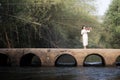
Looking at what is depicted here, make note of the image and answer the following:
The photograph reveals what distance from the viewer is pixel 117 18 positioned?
4412 centimetres

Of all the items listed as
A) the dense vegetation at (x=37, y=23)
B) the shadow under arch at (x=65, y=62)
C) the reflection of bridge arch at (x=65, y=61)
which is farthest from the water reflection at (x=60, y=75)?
Result: the dense vegetation at (x=37, y=23)

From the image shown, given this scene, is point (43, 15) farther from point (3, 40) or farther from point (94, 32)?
point (94, 32)

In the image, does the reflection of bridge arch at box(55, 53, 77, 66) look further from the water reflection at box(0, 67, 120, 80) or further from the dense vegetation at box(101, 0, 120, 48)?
the water reflection at box(0, 67, 120, 80)

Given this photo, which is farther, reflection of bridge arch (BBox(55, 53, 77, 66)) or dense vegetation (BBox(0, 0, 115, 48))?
dense vegetation (BBox(0, 0, 115, 48))

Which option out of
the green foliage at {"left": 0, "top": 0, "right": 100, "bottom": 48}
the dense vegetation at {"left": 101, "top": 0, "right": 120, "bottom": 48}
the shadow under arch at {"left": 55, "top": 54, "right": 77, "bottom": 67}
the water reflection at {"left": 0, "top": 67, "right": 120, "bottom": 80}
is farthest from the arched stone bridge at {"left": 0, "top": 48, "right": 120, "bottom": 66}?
the dense vegetation at {"left": 101, "top": 0, "right": 120, "bottom": 48}

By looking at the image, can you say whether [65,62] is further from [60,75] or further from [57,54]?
[60,75]

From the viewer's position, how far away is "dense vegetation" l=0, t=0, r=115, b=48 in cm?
4169

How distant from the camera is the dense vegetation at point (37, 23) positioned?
4169 cm

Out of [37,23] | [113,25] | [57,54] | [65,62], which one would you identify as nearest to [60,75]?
[57,54]

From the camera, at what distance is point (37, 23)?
41.8m

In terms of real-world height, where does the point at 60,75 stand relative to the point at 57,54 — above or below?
below

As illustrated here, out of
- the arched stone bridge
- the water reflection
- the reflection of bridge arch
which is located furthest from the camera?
the reflection of bridge arch

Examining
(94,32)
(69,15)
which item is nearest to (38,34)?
(69,15)

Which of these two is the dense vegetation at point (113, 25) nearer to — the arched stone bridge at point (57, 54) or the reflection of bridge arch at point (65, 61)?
the reflection of bridge arch at point (65, 61)
